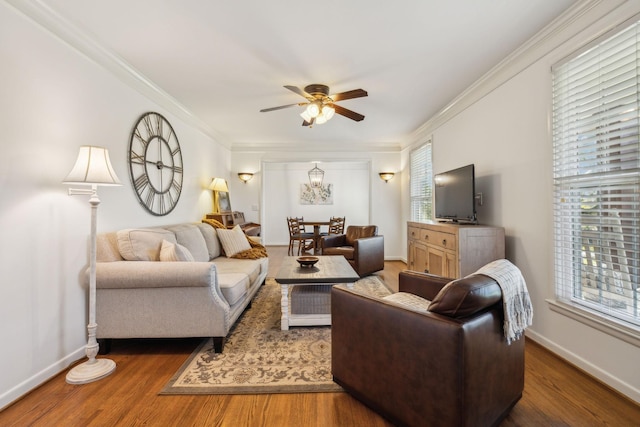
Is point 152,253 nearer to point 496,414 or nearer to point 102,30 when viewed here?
point 102,30

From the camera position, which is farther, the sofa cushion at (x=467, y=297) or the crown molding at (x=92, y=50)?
the crown molding at (x=92, y=50)

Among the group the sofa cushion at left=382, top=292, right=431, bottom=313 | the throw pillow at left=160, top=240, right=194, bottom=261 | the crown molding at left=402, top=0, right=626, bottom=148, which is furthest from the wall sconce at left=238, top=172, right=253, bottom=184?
the sofa cushion at left=382, top=292, right=431, bottom=313

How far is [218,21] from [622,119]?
9.00 feet

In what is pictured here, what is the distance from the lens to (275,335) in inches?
102

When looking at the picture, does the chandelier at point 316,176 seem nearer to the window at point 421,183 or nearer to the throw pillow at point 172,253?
the window at point 421,183

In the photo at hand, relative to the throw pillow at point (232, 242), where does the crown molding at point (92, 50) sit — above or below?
above

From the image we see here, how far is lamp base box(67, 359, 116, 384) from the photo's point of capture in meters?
1.93

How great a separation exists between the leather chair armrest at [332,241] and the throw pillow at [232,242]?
1.33 metres

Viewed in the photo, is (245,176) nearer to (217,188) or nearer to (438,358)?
(217,188)

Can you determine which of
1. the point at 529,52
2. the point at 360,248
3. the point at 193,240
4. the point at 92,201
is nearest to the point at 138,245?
the point at 92,201

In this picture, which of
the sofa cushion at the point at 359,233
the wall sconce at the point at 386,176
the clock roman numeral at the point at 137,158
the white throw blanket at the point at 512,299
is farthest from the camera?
the wall sconce at the point at 386,176

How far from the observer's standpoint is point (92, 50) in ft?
7.67

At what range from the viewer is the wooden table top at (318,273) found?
2602 mm

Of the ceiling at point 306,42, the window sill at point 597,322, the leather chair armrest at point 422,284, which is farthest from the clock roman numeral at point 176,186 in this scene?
the window sill at point 597,322
